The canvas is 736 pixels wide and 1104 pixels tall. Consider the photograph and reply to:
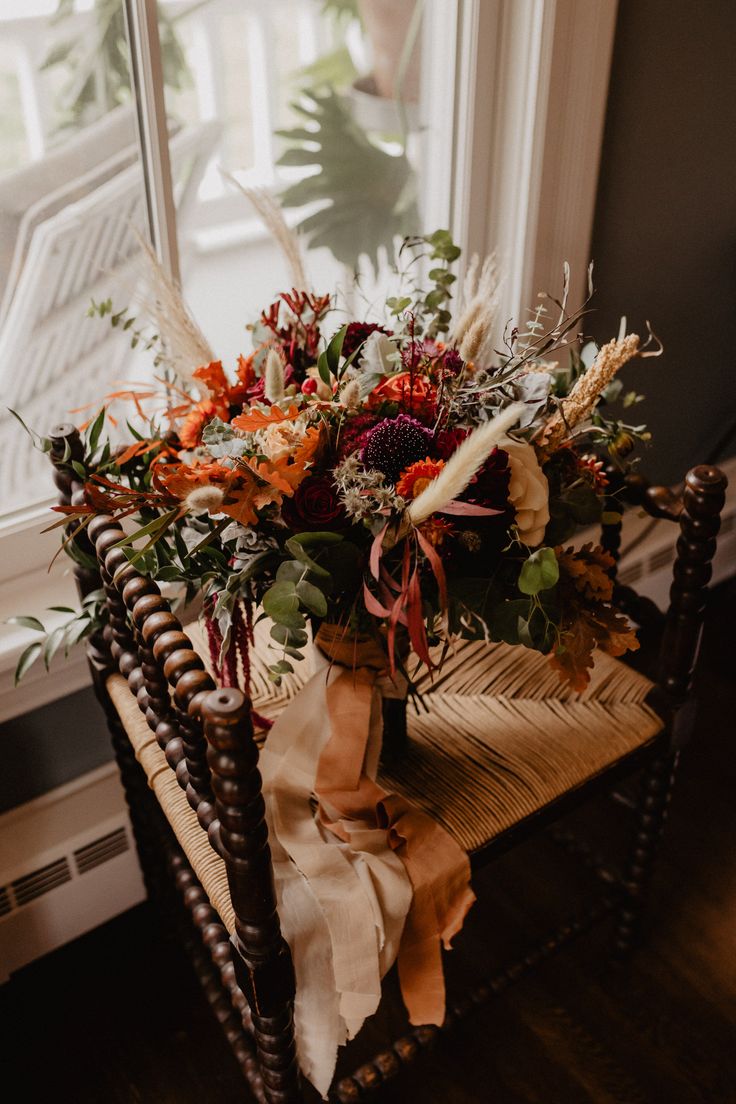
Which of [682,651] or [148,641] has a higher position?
[148,641]

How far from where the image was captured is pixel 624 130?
1.47 metres

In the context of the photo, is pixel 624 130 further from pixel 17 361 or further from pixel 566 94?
pixel 17 361

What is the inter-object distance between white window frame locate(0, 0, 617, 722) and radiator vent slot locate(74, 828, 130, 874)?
26cm

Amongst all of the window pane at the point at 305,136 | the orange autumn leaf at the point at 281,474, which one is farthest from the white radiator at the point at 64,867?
the orange autumn leaf at the point at 281,474

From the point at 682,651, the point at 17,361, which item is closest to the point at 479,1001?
the point at 682,651

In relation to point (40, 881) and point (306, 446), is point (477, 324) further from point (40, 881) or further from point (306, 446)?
point (40, 881)

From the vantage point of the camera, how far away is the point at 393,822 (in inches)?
37.8

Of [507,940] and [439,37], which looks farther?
[507,940]

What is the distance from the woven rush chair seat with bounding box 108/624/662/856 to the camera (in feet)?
3.34

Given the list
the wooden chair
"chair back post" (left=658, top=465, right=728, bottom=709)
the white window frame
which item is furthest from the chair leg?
the white window frame

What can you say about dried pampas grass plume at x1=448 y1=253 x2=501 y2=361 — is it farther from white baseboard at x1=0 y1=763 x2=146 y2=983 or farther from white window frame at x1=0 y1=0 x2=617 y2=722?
white baseboard at x1=0 y1=763 x2=146 y2=983

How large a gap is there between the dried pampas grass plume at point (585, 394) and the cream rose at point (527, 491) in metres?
0.06

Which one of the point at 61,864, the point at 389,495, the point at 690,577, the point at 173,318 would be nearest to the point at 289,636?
the point at 389,495

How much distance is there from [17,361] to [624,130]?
3.19 feet
